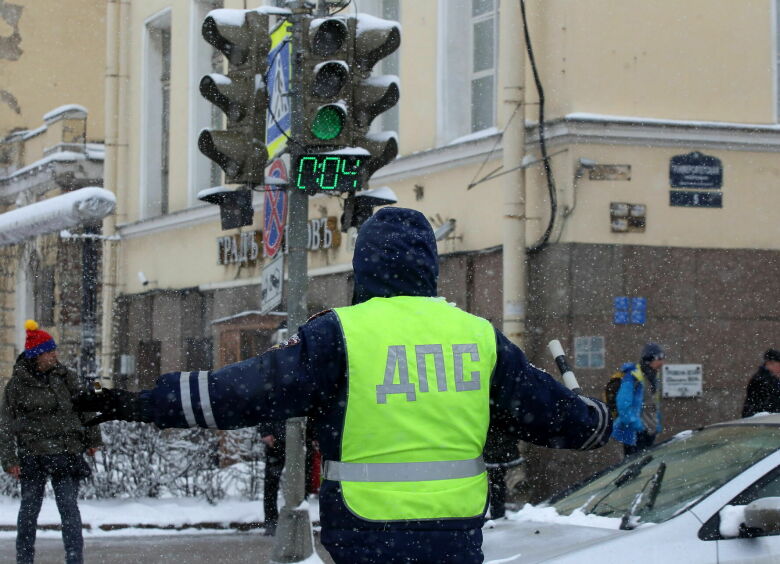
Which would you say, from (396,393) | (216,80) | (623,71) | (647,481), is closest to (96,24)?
(623,71)

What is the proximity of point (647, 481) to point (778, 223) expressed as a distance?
26.4ft

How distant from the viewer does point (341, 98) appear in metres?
8.32

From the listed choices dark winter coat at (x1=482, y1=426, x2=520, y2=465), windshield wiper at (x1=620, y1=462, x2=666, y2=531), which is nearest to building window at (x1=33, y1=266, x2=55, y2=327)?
dark winter coat at (x1=482, y1=426, x2=520, y2=465)

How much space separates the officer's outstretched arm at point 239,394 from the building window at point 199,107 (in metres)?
16.3

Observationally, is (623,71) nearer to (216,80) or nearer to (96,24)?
(216,80)

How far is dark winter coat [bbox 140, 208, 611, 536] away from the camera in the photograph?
328cm

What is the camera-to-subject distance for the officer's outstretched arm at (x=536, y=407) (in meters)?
3.48

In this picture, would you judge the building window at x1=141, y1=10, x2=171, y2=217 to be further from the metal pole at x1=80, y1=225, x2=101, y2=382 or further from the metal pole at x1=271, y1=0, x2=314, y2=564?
the metal pole at x1=271, y1=0, x2=314, y2=564

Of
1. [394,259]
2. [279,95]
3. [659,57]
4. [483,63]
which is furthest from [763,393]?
[394,259]

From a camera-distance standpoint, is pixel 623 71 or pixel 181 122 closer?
pixel 623 71

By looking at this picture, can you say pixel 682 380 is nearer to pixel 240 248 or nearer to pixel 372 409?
pixel 240 248

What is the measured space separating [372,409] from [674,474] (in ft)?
8.90

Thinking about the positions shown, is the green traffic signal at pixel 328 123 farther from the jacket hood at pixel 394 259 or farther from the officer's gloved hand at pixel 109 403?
the officer's gloved hand at pixel 109 403

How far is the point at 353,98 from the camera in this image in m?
8.44
